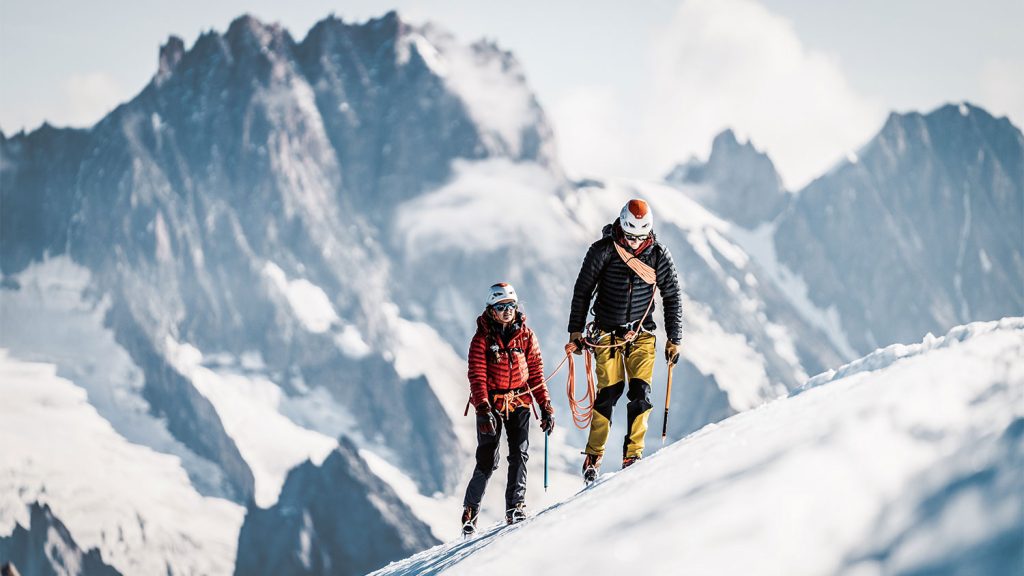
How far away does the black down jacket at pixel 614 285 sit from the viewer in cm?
1248

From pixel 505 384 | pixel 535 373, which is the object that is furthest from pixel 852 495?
pixel 535 373

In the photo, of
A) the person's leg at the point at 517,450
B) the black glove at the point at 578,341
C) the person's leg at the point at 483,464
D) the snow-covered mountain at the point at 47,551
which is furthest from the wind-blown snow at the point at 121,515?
the black glove at the point at 578,341

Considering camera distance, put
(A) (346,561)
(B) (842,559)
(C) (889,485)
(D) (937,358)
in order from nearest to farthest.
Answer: (B) (842,559) < (C) (889,485) < (D) (937,358) < (A) (346,561)

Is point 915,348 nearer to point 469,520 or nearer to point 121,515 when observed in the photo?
point 469,520

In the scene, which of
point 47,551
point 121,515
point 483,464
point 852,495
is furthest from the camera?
point 121,515

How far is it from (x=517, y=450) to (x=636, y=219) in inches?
160

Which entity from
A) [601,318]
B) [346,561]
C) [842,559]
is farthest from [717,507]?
[346,561]

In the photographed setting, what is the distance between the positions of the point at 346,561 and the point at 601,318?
17977 cm

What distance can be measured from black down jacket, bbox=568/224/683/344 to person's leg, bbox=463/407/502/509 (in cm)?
214

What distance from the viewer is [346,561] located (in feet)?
587

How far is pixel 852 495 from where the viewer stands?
20.3 ft

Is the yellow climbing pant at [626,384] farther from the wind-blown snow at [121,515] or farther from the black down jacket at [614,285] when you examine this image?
the wind-blown snow at [121,515]

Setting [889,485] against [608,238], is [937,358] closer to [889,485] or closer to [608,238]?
[889,485]

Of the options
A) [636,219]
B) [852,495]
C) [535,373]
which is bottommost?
[852,495]
